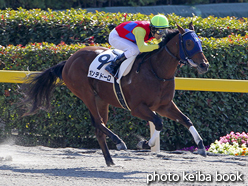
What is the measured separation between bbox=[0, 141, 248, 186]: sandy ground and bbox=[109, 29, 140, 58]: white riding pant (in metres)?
1.34

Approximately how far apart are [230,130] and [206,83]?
1.27 meters

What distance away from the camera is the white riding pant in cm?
452

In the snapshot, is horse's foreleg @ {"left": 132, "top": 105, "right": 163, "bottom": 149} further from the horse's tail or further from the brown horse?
the horse's tail

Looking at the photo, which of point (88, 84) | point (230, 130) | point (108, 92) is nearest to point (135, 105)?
point (108, 92)

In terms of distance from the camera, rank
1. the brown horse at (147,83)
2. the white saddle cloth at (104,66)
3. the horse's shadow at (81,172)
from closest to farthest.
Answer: the horse's shadow at (81,172), the brown horse at (147,83), the white saddle cloth at (104,66)

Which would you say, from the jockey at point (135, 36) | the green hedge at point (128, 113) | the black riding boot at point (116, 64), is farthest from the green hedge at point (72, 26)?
the black riding boot at point (116, 64)

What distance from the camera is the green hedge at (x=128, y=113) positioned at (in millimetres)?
6039

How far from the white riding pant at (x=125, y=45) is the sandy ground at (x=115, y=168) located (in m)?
1.34

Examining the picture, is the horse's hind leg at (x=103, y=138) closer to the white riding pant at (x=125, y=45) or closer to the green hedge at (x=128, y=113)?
the white riding pant at (x=125, y=45)

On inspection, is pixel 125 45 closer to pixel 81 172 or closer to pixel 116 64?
pixel 116 64

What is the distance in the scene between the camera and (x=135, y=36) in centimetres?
436

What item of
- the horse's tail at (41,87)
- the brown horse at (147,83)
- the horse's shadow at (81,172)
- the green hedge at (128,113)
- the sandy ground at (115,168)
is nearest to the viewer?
the sandy ground at (115,168)

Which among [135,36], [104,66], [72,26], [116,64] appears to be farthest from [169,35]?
[72,26]

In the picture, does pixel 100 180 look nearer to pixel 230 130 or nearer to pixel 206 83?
pixel 206 83
